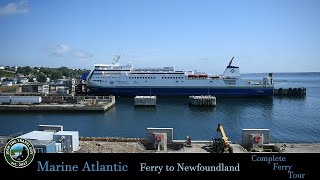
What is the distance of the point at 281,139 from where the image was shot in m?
15.6

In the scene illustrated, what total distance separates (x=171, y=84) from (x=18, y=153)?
31.8 metres

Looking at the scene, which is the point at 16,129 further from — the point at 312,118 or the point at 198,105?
the point at 312,118

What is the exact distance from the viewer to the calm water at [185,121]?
17.1 meters

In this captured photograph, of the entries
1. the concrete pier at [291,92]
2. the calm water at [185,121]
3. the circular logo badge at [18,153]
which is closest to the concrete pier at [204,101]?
the calm water at [185,121]

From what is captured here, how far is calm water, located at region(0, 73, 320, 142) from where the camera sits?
17055 millimetres

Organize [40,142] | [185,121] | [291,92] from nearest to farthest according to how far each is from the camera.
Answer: [40,142]
[185,121]
[291,92]

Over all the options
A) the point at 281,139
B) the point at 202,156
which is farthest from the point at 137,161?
the point at 281,139

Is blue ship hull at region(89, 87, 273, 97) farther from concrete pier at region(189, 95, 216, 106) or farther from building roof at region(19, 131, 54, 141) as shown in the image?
building roof at region(19, 131, 54, 141)

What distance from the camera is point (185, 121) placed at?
20875 mm

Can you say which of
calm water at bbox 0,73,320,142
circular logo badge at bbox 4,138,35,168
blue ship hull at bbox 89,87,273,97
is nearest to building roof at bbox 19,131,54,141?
circular logo badge at bbox 4,138,35,168

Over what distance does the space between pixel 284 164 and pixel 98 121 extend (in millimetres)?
17615

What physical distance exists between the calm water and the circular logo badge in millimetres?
11924

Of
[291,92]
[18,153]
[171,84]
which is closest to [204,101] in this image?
[171,84]

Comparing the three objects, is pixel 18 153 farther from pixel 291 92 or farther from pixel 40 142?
pixel 291 92
